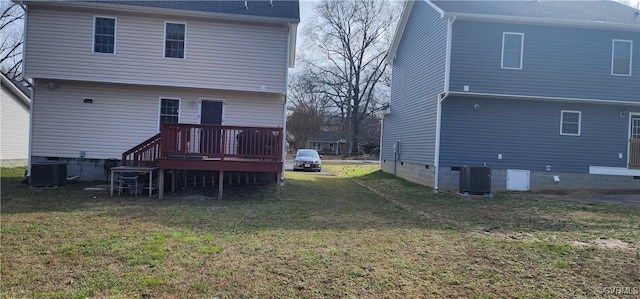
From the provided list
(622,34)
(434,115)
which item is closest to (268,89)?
(434,115)

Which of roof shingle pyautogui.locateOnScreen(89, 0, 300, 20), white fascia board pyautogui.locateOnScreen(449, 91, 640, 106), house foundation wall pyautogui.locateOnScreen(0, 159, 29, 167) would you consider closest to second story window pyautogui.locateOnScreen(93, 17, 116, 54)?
roof shingle pyautogui.locateOnScreen(89, 0, 300, 20)

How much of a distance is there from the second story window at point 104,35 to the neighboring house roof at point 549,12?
10695 millimetres

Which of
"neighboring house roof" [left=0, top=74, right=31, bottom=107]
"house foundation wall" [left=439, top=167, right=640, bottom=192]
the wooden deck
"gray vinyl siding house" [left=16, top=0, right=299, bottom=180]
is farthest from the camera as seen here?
"neighboring house roof" [left=0, top=74, right=31, bottom=107]

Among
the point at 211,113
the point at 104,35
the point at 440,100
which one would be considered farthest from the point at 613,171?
the point at 104,35

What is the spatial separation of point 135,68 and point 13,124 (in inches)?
414

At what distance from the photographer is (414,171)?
15828 millimetres

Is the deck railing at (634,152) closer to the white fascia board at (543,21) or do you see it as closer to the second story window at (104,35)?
the white fascia board at (543,21)

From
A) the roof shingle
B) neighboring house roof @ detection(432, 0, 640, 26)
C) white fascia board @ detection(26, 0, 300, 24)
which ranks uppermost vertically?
neighboring house roof @ detection(432, 0, 640, 26)

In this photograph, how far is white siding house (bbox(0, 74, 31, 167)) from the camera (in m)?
17.7

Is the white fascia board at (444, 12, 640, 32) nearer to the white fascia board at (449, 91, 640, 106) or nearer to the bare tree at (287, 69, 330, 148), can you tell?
the white fascia board at (449, 91, 640, 106)

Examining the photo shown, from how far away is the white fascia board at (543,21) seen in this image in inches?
506

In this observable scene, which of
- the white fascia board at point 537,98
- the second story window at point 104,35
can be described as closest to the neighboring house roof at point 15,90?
the second story window at point 104,35

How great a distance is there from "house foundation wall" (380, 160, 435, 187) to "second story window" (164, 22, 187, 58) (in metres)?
9.28

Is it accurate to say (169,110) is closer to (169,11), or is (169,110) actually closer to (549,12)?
(169,11)
